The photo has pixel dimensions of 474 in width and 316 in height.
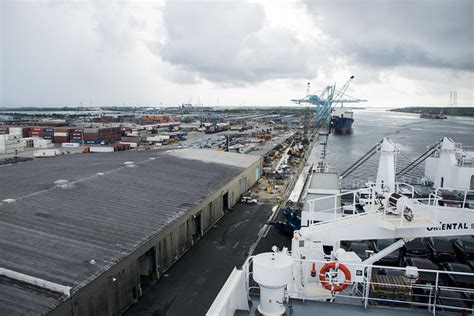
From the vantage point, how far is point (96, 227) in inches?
672

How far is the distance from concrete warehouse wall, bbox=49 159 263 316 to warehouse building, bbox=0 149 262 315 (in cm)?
4

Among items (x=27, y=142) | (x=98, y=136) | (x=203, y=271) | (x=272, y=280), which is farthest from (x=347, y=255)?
A: (x=27, y=142)

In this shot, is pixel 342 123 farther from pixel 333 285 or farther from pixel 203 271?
pixel 333 285

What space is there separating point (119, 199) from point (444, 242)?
1921 cm

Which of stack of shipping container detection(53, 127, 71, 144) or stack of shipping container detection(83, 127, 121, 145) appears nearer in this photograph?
stack of shipping container detection(83, 127, 121, 145)

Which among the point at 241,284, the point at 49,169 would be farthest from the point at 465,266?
the point at 49,169

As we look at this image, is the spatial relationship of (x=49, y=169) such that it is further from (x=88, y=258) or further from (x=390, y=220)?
(x=390, y=220)

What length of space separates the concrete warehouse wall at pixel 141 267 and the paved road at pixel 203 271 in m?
0.54

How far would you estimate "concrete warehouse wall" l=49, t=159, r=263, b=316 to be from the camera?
41.8 ft

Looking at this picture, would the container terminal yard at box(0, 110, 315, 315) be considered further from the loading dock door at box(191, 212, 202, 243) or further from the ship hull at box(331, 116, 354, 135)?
the ship hull at box(331, 116, 354, 135)

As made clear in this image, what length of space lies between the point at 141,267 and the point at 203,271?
10.9ft

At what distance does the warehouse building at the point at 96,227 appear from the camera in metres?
12.4

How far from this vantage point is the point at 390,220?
10.2 metres

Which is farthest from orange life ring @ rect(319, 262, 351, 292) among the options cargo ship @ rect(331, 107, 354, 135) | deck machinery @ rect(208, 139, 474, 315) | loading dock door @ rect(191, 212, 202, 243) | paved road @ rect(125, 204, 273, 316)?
cargo ship @ rect(331, 107, 354, 135)
